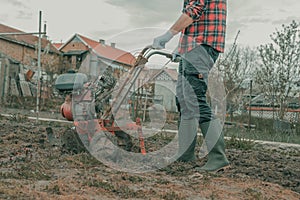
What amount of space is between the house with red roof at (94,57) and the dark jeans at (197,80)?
716 mm

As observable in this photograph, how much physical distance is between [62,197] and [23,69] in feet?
83.6

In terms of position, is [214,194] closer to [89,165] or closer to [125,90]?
[89,165]

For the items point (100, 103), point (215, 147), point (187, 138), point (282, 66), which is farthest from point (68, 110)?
point (282, 66)

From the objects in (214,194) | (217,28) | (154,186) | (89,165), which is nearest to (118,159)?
(89,165)

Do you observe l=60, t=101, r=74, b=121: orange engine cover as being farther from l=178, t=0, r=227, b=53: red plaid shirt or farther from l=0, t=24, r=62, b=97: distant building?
l=0, t=24, r=62, b=97: distant building

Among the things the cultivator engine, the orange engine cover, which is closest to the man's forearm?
the cultivator engine

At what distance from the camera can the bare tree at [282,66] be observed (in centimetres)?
1216

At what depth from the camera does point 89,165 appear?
311cm

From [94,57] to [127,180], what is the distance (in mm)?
7450

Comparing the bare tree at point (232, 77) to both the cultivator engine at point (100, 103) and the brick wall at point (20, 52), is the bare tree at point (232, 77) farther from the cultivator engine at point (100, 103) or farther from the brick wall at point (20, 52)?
the brick wall at point (20, 52)

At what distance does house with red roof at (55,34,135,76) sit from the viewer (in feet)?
13.9

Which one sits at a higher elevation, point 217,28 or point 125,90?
point 217,28

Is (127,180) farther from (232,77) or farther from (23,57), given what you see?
(23,57)

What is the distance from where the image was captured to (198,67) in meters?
3.30
